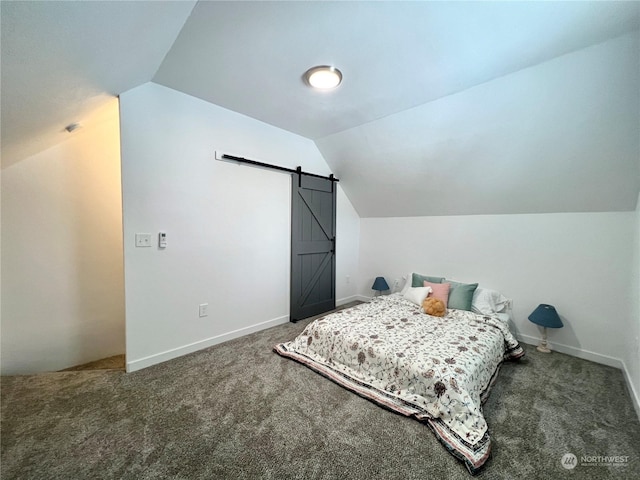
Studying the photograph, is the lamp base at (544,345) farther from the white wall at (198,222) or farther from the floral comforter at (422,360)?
the white wall at (198,222)

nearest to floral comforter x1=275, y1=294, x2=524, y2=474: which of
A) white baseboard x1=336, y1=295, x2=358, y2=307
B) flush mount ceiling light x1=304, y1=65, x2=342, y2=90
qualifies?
white baseboard x1=336, y1=295, x2=358, y2=307

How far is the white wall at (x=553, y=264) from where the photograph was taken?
2566mm

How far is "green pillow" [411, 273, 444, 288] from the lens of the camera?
3.55m

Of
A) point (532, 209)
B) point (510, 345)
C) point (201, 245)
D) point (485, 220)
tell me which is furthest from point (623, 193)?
point (201, 245)

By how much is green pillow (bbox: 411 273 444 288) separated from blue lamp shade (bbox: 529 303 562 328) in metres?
1.02

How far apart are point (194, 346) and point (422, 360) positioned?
2.19 m

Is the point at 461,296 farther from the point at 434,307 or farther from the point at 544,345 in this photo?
the point at 544,345

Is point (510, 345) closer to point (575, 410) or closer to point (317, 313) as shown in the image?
point (575, 410)

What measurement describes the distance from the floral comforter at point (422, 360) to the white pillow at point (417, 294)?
20 cm

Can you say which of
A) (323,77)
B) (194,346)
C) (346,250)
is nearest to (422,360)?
(194,346)

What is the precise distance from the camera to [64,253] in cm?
271

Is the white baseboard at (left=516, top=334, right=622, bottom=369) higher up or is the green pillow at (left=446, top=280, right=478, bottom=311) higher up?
the green pillow at (left=446, top=280, right=478, bottom=311)

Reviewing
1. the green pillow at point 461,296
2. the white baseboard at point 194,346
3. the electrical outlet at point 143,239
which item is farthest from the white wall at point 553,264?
the electrical outlet at point 143,239

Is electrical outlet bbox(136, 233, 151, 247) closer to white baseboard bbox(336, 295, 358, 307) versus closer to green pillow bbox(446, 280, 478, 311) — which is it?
white baseboard bbox(336, 295, 358, 307)
